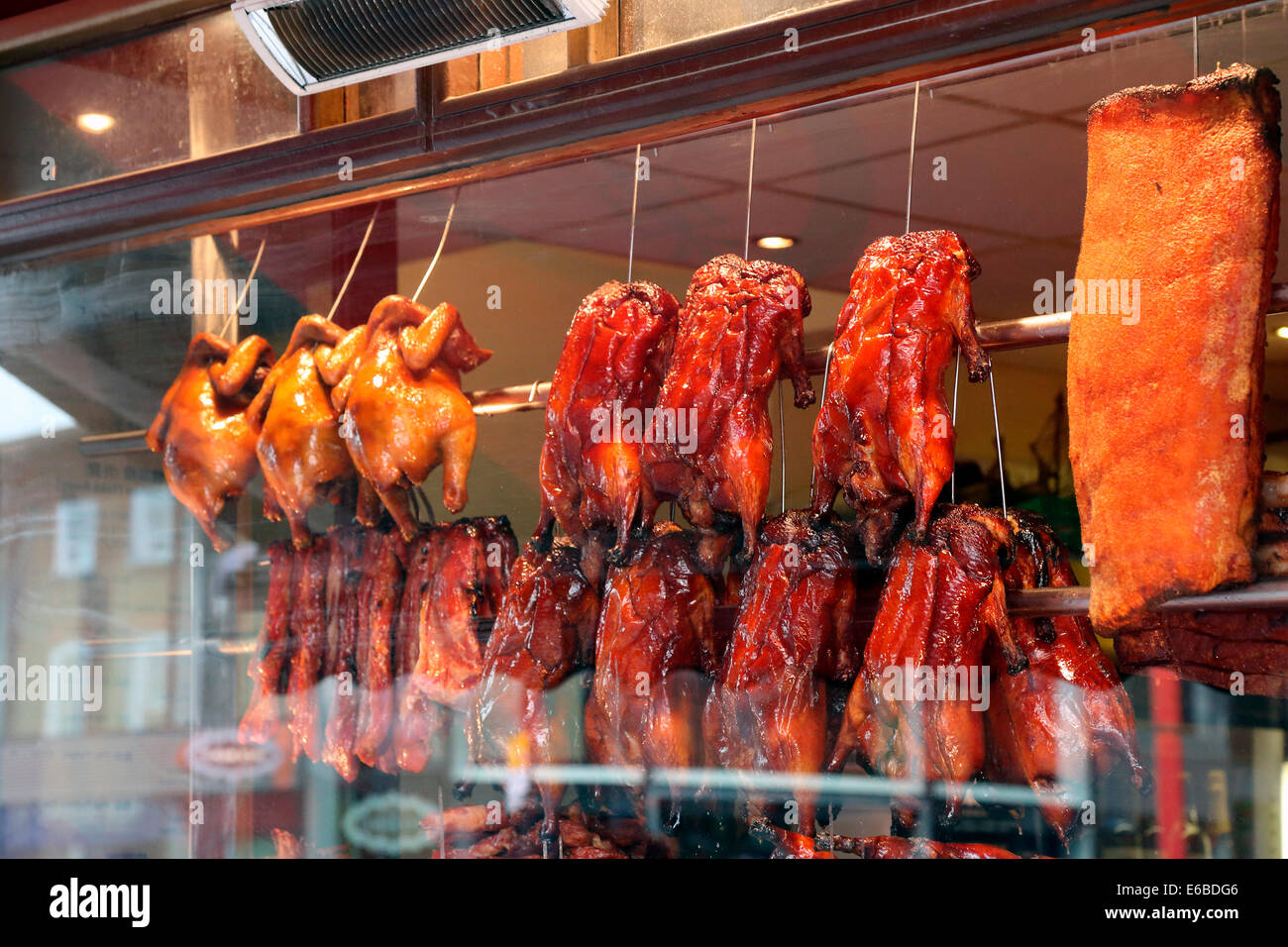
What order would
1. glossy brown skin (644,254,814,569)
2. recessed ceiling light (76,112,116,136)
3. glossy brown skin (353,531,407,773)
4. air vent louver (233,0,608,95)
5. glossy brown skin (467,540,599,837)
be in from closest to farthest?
glossy brown skin (644,254,814,569)
air vent louver (233,0,608,95)
glossy brown skin (467,540,599,837)
glossy brown skin (353,531,407,773)
recessed ceiling light (76,112,116,136)

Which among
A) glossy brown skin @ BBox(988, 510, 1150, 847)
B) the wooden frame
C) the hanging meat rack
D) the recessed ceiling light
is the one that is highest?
the recessed ceiling light

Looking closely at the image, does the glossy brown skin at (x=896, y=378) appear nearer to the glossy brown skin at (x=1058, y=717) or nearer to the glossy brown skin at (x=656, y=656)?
the glossy brown skin at (x=1058, y=717)

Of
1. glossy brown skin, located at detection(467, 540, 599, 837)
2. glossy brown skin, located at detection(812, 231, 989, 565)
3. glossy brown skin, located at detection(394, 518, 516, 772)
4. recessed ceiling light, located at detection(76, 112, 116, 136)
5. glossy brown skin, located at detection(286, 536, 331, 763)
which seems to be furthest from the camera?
recessed ceiling light, located at detection(76, 112, 116, 136)

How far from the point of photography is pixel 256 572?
5309mm

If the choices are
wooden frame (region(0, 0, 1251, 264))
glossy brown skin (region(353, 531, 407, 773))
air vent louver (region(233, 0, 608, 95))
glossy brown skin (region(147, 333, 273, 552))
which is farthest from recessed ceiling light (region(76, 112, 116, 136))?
glossy brown skin (region(353, 531, 407, 773))

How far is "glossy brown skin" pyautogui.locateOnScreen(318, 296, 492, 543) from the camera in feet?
13.9

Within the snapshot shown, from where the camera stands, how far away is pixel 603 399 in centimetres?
374

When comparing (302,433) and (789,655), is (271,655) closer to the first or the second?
(302,433)

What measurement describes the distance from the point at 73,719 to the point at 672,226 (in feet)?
10.7

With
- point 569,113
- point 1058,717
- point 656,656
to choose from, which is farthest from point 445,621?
point 1058,717

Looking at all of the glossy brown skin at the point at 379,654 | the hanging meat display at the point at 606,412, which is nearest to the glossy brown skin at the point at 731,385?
the hanging meat display at the point at 606,412

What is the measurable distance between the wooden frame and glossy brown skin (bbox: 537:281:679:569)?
0.79 metres

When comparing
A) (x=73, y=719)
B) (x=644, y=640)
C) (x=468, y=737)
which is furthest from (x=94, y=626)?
(x=644, y=640)

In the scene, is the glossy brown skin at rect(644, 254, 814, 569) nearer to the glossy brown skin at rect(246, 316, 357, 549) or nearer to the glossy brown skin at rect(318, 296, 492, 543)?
the glossy brown skin at rect(318, 296, 492, 543)
